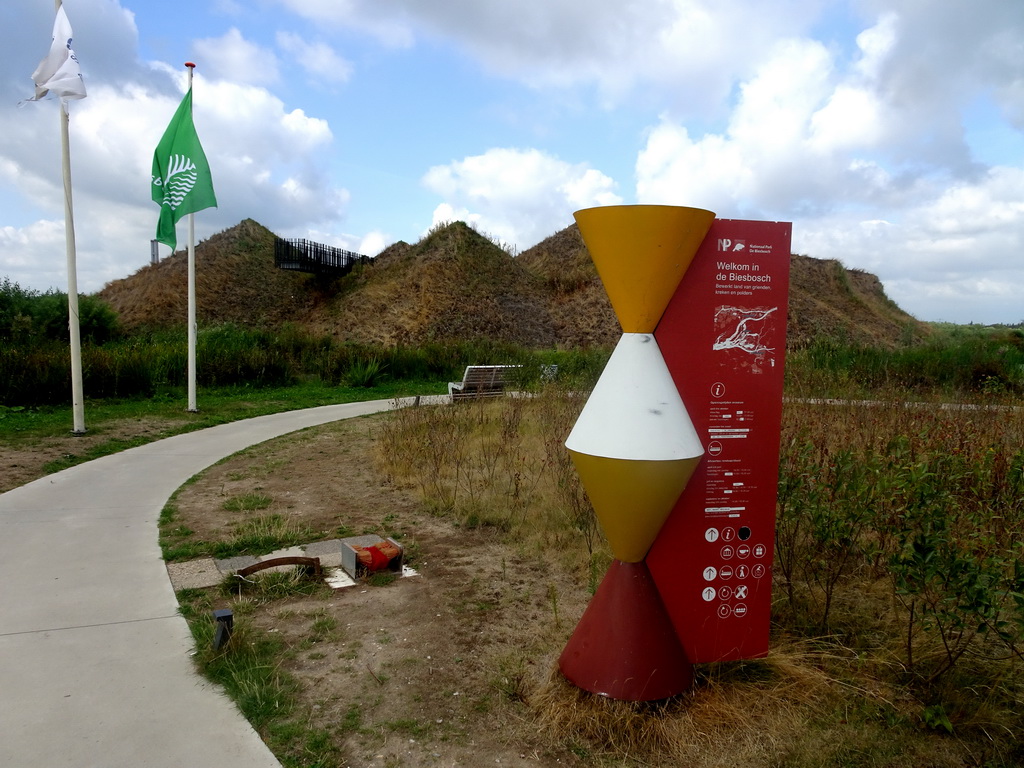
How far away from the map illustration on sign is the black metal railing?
31.1 metres

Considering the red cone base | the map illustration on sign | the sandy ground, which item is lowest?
the sandy ground

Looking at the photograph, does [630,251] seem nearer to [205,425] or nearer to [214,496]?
[214,496]

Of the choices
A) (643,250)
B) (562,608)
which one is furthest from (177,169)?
(643,250)

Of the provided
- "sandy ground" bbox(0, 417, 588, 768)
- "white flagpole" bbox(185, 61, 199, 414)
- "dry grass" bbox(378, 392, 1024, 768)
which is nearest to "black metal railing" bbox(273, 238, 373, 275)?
"white flagpole" bbox(185, 61, 199, 414)

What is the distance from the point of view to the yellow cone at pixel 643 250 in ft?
9.66

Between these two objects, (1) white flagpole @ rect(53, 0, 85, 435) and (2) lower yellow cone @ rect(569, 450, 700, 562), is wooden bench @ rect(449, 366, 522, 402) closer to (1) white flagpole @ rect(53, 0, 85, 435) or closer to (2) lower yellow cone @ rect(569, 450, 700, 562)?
(1) white flagpole @ rect(53, 0, 85, 435)

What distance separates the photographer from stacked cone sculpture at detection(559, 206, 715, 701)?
295 cm

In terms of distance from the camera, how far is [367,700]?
10.4 ft

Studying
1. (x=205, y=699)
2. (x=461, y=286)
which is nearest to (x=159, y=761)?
(x=205, y=699)

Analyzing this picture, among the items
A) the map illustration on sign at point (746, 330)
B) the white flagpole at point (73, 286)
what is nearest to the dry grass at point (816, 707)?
the map illustration on sign at point (746, 330)

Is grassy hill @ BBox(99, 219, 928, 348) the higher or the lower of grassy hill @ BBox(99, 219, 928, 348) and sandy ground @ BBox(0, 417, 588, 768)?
the higher

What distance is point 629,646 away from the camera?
10.1ft

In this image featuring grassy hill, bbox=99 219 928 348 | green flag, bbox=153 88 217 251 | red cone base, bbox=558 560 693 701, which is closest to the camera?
red cone base, bbox=558 560 693 701

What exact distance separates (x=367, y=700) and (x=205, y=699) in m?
0.72
